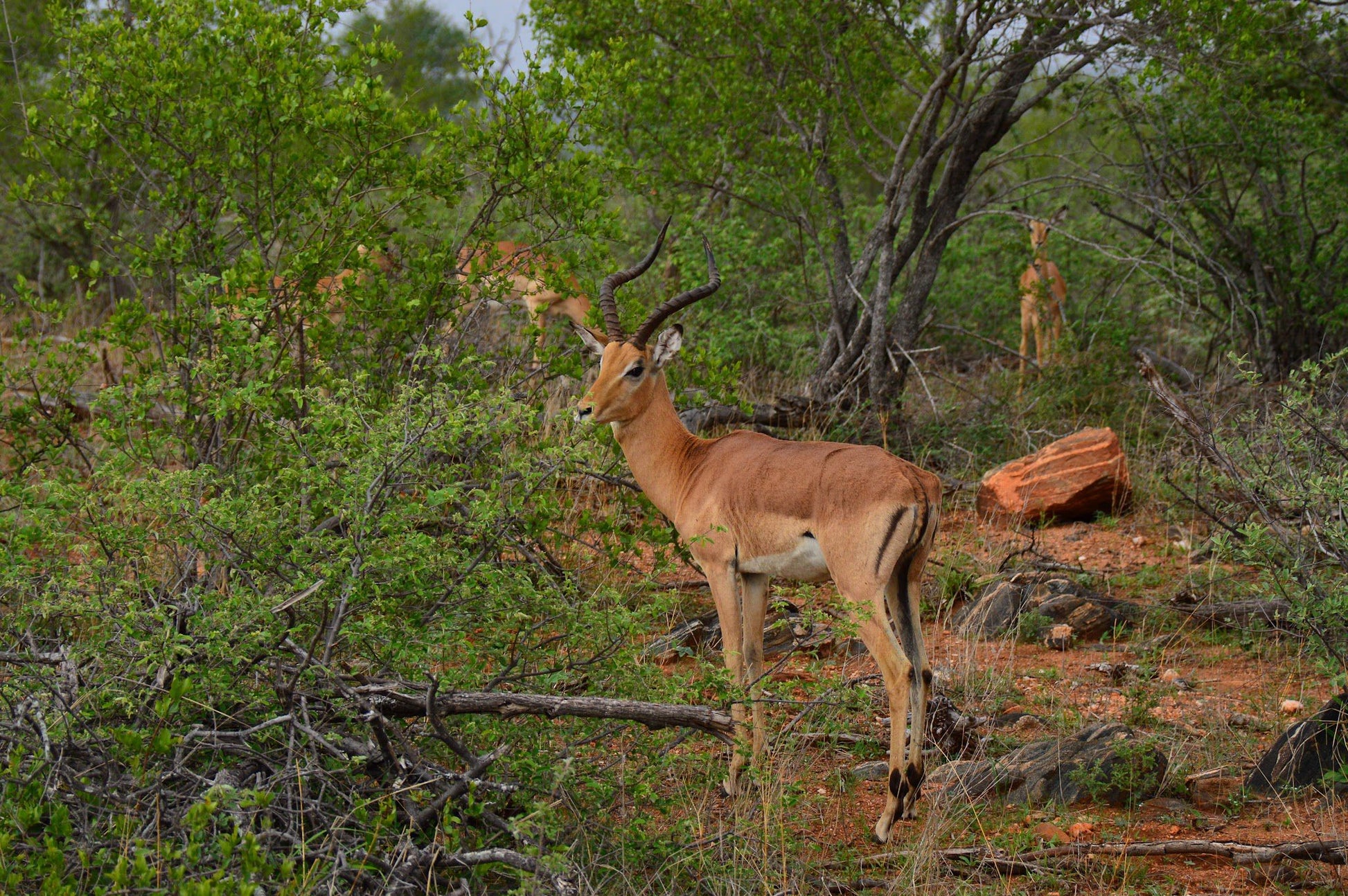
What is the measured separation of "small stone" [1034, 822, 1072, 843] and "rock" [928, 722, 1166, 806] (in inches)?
10.7

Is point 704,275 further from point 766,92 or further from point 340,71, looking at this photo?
point 340,71

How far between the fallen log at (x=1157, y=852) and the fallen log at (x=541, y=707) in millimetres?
1078

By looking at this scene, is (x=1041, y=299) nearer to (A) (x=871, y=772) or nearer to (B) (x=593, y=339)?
(B) (x=593, y=339)

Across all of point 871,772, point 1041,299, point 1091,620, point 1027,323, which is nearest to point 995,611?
point 1091,620

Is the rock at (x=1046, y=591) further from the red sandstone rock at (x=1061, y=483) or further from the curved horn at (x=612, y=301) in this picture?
the curved horn at (x=612, y=301)

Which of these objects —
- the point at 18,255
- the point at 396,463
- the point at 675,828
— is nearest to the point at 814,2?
the point at 396,463

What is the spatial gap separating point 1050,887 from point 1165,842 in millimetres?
476

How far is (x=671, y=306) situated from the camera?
5.87 m

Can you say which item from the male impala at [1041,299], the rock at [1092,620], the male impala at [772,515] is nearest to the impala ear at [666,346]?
the male impala at [772,515]

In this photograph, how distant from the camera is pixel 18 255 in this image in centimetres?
1485

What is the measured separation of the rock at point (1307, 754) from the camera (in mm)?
4922

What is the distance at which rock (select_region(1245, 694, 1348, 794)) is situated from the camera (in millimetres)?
4922

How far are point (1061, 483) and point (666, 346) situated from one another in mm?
3975

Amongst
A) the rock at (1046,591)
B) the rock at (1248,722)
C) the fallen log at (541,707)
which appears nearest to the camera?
the fallen log at (541,707)
